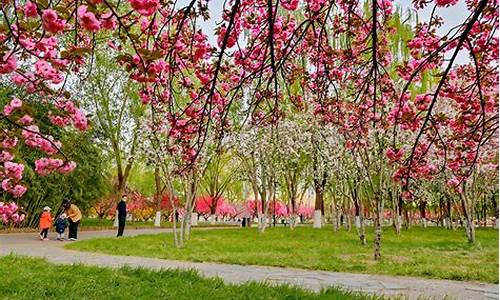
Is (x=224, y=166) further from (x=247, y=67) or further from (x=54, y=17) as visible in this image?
(x=54, y=17)

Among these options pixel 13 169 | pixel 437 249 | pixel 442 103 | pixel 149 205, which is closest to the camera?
pixel 13 169

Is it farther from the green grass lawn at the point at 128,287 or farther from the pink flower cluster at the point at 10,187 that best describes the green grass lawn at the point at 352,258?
the pink flower cluster at the point at 10,187

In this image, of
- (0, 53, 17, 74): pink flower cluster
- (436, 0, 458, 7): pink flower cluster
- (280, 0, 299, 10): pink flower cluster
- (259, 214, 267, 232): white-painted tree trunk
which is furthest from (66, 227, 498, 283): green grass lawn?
(259, 214, 267, 232): white-painted tree trunk

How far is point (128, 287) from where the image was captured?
507 cm

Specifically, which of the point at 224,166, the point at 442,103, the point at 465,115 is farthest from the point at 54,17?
the point at 224,166

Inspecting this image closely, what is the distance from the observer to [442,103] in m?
16.9

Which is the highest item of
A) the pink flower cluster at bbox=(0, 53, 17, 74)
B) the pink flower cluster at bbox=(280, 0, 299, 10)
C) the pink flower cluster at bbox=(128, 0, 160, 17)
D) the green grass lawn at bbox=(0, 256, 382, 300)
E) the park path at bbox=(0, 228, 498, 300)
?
the pink flower cluster at bbox=(280, 0, 299, 10)

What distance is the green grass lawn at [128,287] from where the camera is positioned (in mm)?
4746

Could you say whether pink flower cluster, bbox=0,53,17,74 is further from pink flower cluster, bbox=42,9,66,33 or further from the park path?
the park path

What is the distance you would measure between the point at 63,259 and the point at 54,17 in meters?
7.55

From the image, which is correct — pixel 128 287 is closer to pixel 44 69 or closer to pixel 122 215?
pixel 44 69

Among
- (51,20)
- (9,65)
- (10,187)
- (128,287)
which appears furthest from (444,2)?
(10,187)

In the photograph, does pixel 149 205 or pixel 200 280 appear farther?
pixel 149 205

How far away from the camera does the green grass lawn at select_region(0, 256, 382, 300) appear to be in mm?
4746
